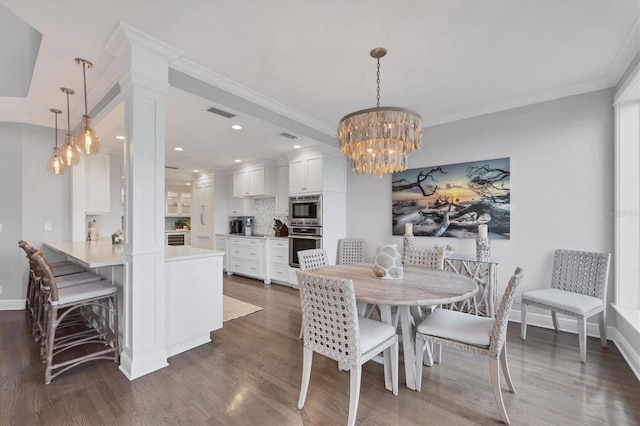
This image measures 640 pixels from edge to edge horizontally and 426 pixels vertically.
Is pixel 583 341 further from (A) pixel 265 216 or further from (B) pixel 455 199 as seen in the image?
(A) pixel 265 216

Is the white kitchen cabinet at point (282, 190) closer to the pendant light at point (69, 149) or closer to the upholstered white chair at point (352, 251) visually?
the upholstered white chair at point (352, 251)

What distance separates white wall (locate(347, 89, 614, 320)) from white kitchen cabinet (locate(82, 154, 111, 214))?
5.04 meters

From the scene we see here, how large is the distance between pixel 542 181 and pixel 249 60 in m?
3.37

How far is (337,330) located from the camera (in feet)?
5.53

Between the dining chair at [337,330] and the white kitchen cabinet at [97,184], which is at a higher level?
the white kitchen cabinet at [97,184]

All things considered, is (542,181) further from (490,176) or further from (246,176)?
(246,176)

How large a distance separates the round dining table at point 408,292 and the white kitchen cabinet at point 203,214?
15.6 feet

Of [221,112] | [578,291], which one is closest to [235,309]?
[221,112]

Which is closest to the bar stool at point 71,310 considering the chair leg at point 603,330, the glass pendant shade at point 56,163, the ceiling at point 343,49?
the glass pendant shade at point 56,163

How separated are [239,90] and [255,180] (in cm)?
299

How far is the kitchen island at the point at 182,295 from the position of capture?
7.81 feet

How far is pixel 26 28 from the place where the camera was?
2057 mm

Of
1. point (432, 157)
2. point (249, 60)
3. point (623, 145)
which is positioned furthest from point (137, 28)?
point (623, 145)

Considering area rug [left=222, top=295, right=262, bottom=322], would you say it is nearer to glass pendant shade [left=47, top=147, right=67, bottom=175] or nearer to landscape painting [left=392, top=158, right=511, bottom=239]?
landscape painting [left=392, top=158, right=511, bottom=239]
